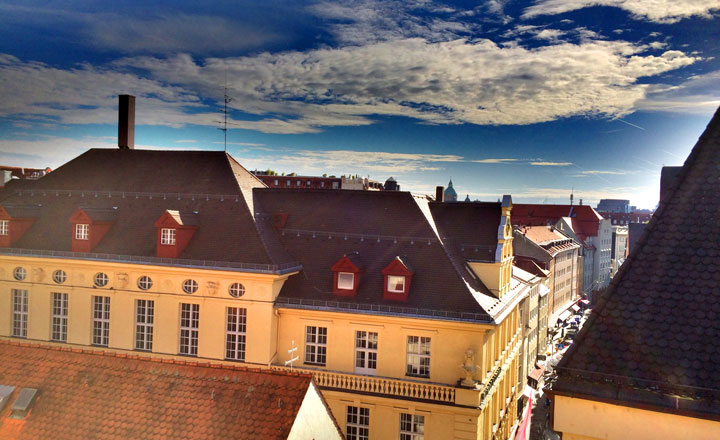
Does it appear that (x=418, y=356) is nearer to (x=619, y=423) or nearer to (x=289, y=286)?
(x=289, y=286)

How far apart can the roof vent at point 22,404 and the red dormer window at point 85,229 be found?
55.6 ft

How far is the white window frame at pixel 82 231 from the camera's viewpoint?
29438 millimetres

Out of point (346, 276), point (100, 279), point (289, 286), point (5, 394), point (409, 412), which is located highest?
point (346, 276)

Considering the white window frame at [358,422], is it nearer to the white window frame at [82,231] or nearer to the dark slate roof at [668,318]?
the white window frame at [82,231]

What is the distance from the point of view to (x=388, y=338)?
25.7 meters

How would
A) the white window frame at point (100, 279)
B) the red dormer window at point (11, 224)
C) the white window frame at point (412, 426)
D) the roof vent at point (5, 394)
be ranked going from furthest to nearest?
the red dormer window at point (11, 224)
the white window frame at point (100, 279)
the white window frame at point (412, 426)
the roof vent at point (5, 394)

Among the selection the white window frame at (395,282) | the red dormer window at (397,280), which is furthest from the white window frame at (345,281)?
the white window frame at (395,282)

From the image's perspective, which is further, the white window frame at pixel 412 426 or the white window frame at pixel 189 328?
the white window frame at pixel 189 328

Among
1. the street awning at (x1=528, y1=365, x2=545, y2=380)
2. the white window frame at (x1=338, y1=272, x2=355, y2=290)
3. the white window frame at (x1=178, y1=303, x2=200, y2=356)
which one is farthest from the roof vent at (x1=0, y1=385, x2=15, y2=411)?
the street awning at (x1=528, y1=365, x2=545, y2=380)

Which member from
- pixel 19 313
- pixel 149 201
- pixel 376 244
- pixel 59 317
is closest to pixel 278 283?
pixel 376 244

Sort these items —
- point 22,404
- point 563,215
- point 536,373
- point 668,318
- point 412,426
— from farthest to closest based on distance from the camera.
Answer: point 563,215 → point 536,373 → point 412,426 → point 22,404 → point 668,318

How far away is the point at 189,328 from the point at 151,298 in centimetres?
265

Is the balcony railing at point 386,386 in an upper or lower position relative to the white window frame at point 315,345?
lower

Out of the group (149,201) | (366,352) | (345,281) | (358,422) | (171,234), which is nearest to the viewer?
(358,422)
